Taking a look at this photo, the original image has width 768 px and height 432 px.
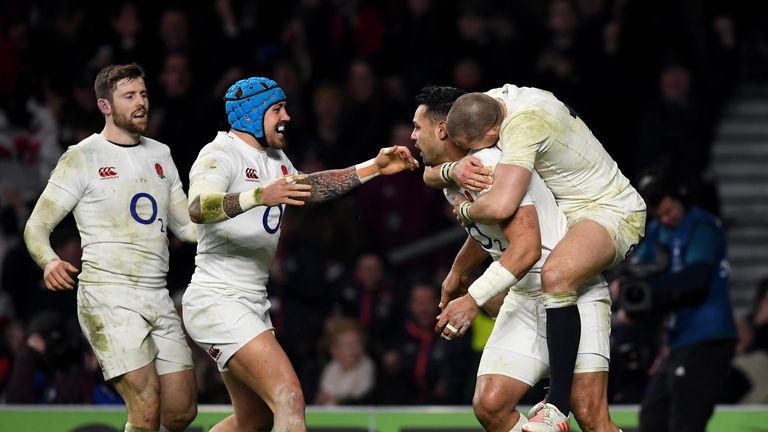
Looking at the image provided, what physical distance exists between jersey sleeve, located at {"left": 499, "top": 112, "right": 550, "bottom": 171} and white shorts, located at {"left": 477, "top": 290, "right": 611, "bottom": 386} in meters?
0.77

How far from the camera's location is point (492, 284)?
721 centimetres

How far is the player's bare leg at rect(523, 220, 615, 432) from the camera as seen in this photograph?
715 cm

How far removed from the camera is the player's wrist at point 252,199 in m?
7.20

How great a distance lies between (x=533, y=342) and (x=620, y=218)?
0.75m

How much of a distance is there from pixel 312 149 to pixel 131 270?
17.5ft

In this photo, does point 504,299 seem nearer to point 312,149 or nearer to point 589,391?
point 589,391

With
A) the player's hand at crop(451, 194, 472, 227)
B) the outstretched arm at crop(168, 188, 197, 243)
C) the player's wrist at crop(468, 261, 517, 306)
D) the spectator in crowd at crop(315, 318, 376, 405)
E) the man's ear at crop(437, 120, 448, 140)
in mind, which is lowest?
the spectator in crowd at crop(315, 318, 376, 405)

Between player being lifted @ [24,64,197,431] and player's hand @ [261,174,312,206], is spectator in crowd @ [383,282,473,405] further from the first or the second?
player's hand @ [261,174,312,206]

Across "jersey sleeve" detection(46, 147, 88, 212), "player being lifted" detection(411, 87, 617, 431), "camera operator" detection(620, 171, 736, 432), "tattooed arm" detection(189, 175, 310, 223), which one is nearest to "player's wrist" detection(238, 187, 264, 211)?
"tattooed arm" detection(189, 175, 310, 223)

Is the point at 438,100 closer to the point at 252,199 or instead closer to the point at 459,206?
the point at 459,206

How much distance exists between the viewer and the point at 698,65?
44.4ft

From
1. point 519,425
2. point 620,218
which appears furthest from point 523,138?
point 519,425

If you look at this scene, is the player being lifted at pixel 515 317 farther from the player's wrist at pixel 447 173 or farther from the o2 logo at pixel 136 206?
the o2 logo at pixel 136 206

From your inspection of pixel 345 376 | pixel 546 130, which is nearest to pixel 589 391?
pixel 546 130
